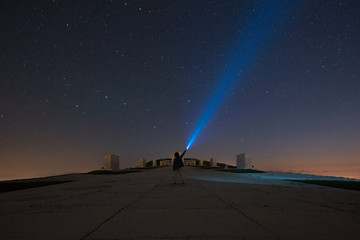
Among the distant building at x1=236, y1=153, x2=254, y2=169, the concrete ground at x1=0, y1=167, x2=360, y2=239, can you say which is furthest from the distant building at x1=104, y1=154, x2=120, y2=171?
the concrete ground at x1=0, y1=167, x2=360, y2=239

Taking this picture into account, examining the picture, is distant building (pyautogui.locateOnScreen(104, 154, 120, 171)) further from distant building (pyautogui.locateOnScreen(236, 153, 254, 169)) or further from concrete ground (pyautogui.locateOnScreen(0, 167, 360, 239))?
concrete ground (pyautogui.locateOnScreen(0, 167, 360, 239))

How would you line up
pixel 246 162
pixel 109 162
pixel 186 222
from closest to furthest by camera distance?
pixel 186 222 → pixel 246 162 → pixel 109 162

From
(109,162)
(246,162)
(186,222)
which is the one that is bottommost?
(186,222)

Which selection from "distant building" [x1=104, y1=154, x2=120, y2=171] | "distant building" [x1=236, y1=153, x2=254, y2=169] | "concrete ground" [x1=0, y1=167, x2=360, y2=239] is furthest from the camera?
"distant building" [x1=104, y1=154, x2=120, y2=171]

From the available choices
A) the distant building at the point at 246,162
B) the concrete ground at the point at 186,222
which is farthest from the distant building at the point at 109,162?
the concrete ground at the point at 186,222

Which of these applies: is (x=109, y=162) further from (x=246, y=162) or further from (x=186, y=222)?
(x=186, y=222)

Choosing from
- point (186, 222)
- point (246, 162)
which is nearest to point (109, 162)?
point (246, 162)

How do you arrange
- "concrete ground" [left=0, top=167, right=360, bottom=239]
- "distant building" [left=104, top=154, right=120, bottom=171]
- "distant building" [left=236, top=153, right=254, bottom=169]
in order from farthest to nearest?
"distant building" [left=104, top=154, right=120, bottom=171], "distant building" [left=236, top=153, right=254, bottom=169], "concrete ground" [left=0, top=167, right=360, bottom=239]

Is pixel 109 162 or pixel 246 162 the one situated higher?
pixel 109 162

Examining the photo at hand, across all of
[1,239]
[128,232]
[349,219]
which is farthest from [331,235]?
[1,239]

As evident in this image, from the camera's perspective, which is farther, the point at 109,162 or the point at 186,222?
the point at 109,162

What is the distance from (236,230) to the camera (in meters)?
2.98

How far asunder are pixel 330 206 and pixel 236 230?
3.07 m

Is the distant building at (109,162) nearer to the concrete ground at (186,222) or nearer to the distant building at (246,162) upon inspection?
the distant building at (246,162)
